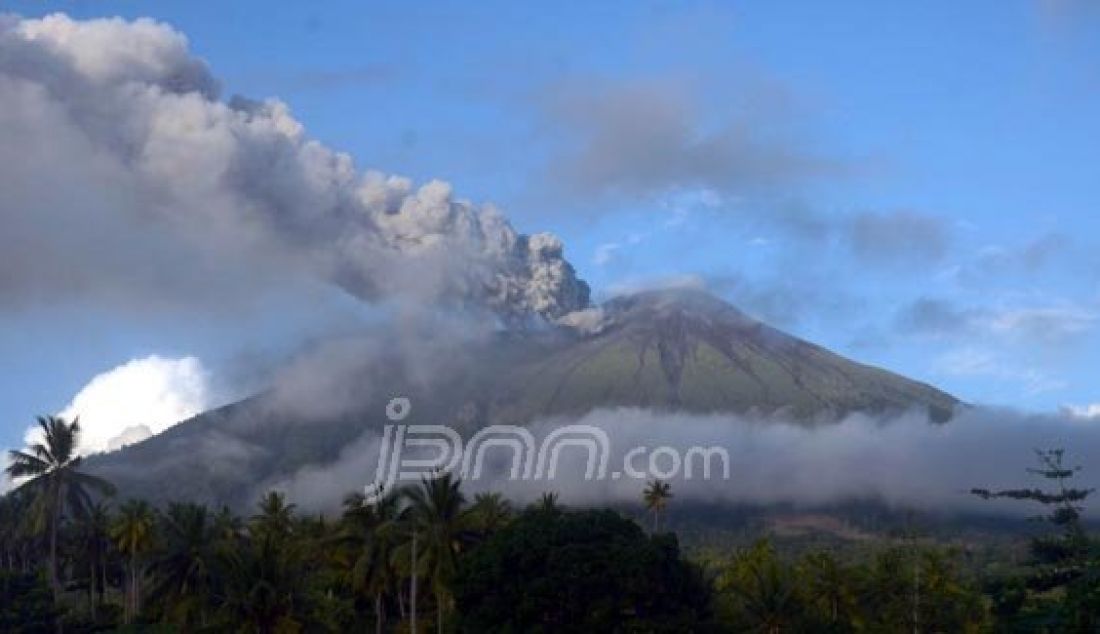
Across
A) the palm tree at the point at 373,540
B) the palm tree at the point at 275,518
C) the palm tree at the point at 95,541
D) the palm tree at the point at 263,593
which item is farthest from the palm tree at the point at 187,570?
the palm tree at the point at 95,541

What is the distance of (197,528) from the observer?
75562mm

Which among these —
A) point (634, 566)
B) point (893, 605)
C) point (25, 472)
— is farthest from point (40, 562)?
point (893, 605)

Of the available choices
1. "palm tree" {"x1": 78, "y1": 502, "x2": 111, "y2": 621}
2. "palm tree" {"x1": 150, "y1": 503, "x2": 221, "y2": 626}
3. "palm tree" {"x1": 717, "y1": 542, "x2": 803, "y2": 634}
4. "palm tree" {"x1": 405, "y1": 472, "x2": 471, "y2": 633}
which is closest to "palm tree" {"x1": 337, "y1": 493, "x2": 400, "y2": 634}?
"palm tree" {"x1": 405, "y1": 472, "x2": 471, "y2": 633}

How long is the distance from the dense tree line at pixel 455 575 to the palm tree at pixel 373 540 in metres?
0.12

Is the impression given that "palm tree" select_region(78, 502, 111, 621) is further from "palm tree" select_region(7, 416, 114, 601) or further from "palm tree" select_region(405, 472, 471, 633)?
"palm tree" select_region(405, 472, 471, 633)

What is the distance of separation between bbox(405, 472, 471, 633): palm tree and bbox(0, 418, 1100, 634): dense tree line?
96 millimetres

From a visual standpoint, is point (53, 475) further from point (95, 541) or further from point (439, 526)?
point (439, 526)

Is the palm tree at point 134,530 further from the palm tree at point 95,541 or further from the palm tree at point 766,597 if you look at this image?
the palm tree at point 766,597

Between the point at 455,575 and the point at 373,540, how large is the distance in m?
9.05

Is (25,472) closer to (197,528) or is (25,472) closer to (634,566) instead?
(197,528)

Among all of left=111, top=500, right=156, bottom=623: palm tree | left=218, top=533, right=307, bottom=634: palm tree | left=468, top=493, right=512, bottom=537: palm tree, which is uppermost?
left=468, top=493, right=512, bottom=537: palm tree

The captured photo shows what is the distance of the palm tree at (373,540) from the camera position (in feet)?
274

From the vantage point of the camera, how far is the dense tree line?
67.6m

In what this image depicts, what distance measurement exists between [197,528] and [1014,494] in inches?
1669
